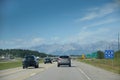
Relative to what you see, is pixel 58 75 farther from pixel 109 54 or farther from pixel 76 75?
pixel 109 54

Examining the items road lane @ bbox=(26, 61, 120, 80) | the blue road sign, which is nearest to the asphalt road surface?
road lane @ bbox=(26, 61, 120, 80)

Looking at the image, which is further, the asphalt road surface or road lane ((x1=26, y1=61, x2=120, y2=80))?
the asphalt road surface

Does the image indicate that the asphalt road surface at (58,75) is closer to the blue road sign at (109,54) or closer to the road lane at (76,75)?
the road lane at (76,75)

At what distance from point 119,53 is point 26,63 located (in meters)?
85.1

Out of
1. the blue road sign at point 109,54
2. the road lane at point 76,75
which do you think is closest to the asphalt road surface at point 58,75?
the road lane at point 76,75

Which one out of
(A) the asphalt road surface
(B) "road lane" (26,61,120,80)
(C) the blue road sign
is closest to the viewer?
(B) "road lane" (26,61,120,80)

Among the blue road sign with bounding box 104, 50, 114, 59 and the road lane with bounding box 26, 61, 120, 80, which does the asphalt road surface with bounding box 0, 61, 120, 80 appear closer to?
the road lane with bounding box 26, 61, 120, 80

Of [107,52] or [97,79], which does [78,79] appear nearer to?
[97,79]

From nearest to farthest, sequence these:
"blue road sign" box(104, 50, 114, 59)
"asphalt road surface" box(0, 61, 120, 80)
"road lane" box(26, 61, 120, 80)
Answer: "road lane" box(26, 61, 120, 80) → "asphalt road surface" box(0, 61, 120, 80) → "blue road sign" box(104, 50, 114, 59)

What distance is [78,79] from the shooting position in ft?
83.7

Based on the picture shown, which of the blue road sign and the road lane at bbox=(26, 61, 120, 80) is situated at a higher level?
the blue road sign

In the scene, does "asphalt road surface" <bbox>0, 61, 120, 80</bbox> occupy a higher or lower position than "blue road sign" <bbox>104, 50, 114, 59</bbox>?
lower

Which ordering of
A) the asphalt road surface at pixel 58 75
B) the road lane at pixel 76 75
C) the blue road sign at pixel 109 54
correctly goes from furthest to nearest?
the blue road sign at pixel 109 54 → the asphalt road surface at pixel 58 75 → the road lane at pixel 76 75

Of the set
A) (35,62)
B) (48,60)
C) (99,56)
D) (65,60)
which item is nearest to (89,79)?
(35,62)
